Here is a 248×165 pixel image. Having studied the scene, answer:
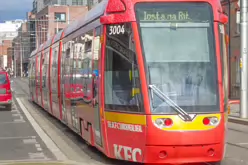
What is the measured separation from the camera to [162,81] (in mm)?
7266

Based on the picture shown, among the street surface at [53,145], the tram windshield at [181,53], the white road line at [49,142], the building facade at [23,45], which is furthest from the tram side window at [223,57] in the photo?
the building facade at [23,45]

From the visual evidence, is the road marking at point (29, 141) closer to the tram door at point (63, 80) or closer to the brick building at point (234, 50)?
the tram door at point (63, 80)

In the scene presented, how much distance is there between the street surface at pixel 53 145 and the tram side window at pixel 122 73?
1.64m

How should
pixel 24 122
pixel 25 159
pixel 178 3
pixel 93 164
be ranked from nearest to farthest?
pixel 178 3 < pixel 93 164 < pixel 25 159 < pixel 24 122

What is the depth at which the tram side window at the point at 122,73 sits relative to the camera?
738 centimetres

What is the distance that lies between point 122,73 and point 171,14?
1235 mm

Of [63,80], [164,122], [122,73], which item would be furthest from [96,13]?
[63,80]

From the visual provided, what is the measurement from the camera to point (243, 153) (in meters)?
9.91

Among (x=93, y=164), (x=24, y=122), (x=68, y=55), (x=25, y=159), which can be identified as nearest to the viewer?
(x=93, y=164)

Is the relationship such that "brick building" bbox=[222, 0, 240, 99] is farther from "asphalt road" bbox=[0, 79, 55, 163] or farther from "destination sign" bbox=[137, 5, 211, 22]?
"destination sign" bbox=[137, 5, 211, 22]

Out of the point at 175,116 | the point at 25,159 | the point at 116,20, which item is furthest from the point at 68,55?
the point at 175,116

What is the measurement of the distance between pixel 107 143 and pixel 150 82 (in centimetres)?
142

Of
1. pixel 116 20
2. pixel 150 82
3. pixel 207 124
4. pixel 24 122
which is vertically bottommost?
pixel 24 122

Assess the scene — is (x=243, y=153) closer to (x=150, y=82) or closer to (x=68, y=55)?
(x=150, y=82)
